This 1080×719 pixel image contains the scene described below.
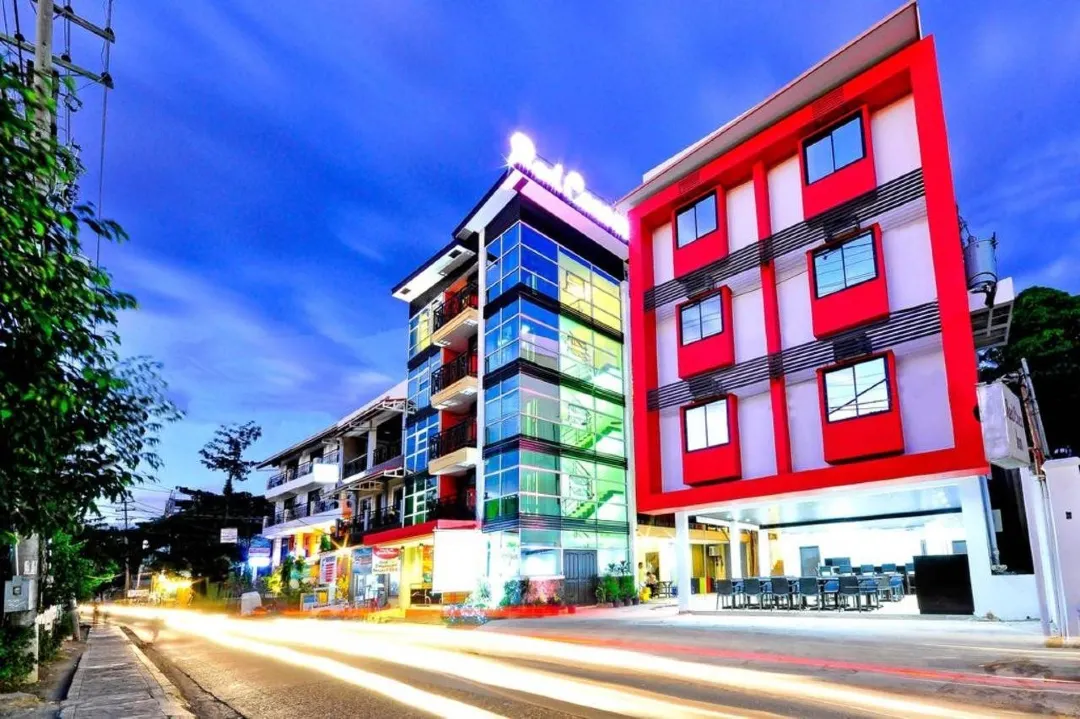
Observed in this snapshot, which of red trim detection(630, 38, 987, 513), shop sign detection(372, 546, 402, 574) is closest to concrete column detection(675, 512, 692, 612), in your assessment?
red trim detection(630, 38, 987, 513)

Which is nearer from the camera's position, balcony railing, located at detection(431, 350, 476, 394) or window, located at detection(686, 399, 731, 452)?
window, located at detection(686, 399, 731, 452)

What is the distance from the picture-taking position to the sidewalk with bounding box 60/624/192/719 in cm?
912

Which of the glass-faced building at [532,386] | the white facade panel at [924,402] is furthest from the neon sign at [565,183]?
the white facade panel at [924,402]

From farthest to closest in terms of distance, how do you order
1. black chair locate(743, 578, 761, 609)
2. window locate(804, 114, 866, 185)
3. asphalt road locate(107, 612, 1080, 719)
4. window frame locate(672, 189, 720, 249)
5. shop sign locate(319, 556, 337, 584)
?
shop sign locate(319, 556, 337, 584) < window frame locate(672, 189, 720, 249) < black chair locate(743, 578, 761, 609) < window locate(804, 114, 866, 185) < asphalt road locate(107, 612, 1080, 719)

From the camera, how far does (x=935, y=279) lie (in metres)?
18.8

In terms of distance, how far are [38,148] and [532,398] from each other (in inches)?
1087

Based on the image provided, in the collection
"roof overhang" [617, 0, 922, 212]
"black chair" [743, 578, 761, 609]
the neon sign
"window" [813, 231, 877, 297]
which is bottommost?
"black chair" [743, 578, 761, 609]

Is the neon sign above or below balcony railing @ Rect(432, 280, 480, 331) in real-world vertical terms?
above

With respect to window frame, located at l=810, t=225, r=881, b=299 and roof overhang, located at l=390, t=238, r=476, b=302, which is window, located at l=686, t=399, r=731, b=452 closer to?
window frame, located at l=810, t=225, r=881, b=299

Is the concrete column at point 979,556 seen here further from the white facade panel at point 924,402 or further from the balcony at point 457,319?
the balcony at point 457,319

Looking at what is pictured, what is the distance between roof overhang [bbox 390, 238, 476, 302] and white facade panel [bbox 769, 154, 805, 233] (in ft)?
58.2

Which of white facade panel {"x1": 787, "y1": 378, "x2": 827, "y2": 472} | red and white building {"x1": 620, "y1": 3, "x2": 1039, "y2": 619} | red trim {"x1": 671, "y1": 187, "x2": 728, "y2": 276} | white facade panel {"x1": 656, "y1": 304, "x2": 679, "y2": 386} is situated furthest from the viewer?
white facade panel {"x1": 656, "y1": 304, "x2": 679, "y2": 386}

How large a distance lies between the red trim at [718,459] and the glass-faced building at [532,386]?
924cm

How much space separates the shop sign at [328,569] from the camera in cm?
4456
